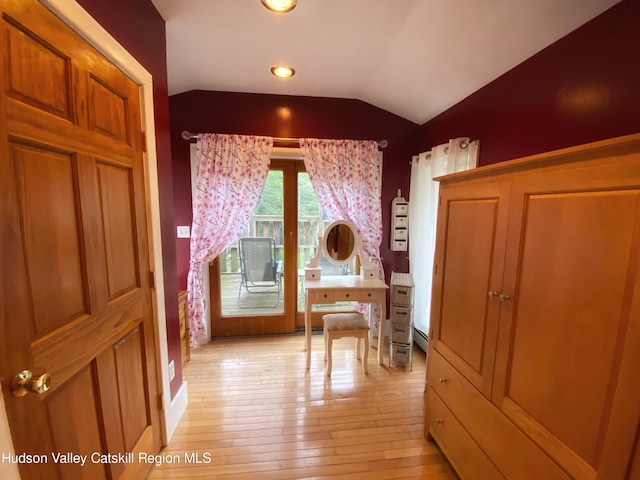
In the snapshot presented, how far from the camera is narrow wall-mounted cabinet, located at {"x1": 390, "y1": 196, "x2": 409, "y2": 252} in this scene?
303cm

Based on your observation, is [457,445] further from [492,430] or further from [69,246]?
[69,246]

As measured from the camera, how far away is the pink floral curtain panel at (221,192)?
2.70 meters

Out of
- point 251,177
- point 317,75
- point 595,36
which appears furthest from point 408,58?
point 251,177

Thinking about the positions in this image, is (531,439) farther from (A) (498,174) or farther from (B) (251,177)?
(B) (251,177)

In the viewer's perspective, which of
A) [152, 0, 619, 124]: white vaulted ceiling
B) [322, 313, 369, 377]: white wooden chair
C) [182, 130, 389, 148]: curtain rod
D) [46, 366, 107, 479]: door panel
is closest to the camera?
[46, 366, 107, 479]: door panel

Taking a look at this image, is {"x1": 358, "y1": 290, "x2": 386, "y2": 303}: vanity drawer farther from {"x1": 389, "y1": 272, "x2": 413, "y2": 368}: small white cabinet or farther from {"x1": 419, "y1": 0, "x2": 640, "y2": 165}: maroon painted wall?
{"x1": 419, "y1": 0, "x2": 640, "y2": 165}: maroon painted wall

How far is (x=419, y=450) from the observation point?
1.72m

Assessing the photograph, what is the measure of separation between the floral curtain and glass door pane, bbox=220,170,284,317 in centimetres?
44

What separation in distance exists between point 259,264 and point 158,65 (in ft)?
6.53

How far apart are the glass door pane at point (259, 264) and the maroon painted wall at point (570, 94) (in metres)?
1.98

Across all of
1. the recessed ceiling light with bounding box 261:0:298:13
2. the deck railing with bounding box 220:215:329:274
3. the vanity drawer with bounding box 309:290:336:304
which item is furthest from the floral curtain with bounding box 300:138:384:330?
the recessed ceiling light with bounding box 261:0:298:13

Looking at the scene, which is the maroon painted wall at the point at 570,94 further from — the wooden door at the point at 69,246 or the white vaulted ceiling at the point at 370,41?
the wooden door at the point at 69,246

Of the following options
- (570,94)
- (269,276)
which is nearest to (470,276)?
(570,94)

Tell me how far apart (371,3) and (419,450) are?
2647 millimetres
